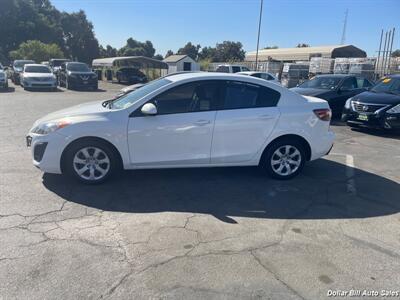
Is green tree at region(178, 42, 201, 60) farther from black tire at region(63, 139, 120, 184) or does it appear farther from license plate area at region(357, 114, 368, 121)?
black tire at region(63, 139, 120, 184)

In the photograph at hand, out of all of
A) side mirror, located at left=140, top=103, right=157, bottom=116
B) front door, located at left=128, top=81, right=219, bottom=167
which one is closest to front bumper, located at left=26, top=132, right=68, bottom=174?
front door, located at left=128, top=81, right=219, bottom=167

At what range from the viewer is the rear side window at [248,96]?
5.04m

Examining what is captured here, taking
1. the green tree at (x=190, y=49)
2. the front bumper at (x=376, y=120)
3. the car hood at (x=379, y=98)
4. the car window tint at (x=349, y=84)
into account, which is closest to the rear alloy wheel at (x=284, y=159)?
the front bumper at (x=376, y=120)

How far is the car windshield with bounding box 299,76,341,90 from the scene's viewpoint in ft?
38.6

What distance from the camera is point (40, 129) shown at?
15.6 feet

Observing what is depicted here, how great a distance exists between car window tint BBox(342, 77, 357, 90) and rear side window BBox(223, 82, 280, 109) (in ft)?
25.3

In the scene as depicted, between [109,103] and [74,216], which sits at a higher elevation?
[109,103]

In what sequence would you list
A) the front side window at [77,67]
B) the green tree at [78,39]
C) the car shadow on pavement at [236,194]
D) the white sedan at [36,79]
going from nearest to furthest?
1. the car shadow on pavement at [236,194]
2. the white sedan at [36,79]
3. the front side window at [77,67]
4. the green tree at [78,39]

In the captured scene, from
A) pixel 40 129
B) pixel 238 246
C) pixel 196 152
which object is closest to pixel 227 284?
pixel 238 246

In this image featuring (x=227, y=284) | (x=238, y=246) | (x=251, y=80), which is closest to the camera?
(x=227, y=284)

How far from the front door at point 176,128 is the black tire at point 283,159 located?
0.99m

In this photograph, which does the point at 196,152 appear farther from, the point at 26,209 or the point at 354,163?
the point at 354,163

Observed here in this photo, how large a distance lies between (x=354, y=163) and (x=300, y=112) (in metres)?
2.17

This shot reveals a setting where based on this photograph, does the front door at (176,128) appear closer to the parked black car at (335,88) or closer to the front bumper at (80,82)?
the parked black car at (335,88)
